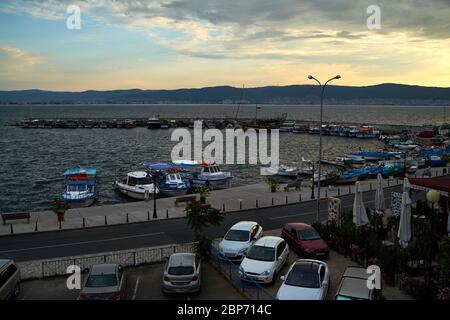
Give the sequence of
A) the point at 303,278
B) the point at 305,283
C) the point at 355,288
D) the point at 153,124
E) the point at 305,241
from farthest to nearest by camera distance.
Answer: the point at 153,124 < the point at 305,241 < the point at 303,278 < the point at 305,283 < the point at 355,288

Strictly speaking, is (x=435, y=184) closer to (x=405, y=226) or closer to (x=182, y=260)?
(x=405, y=226)

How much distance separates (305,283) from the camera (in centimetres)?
1594

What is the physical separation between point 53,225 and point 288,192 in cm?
2029

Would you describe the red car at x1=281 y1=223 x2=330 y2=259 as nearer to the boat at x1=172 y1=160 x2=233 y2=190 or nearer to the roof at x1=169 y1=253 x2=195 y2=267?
the roof at x1=169 y1=253 x2=195 y2=267

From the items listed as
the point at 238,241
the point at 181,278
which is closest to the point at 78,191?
the point at 238,241

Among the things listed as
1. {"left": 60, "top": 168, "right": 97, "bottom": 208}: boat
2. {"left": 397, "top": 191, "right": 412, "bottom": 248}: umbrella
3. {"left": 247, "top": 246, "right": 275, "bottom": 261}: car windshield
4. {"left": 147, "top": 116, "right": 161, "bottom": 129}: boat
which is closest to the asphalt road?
{"left": 247, "top": 246, "right": 275, "bottom": 261}: car windshield

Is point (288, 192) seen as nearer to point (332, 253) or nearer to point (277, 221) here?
point (277, 221)

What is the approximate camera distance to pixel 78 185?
43188 mm

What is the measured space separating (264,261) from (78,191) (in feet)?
94.1

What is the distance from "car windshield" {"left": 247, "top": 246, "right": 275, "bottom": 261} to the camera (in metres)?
18.6

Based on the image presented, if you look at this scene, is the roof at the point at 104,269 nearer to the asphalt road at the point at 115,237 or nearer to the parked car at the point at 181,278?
the parked car at the point at 181,278

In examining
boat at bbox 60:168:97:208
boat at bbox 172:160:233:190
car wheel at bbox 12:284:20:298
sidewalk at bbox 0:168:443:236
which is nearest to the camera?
car wheel at bbox 12:284:20:298

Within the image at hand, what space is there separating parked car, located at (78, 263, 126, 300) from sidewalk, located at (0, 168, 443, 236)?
11.7 meters
